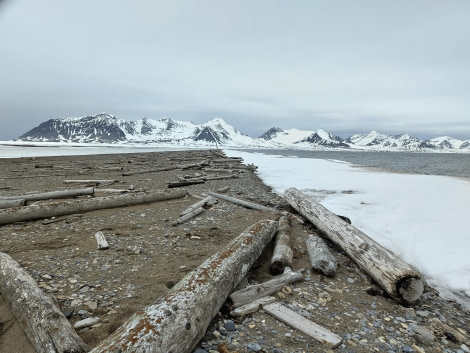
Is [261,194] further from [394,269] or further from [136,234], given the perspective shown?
[394,269]

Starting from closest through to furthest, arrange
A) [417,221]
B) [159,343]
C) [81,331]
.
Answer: [159,343]
[81,331]
[417,221]

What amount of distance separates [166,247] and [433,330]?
17.9 feet

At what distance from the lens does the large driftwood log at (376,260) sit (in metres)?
4.78

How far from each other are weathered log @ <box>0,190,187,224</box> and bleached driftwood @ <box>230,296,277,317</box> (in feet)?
25.2

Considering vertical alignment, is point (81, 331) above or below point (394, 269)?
below

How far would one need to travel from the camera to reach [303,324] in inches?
155

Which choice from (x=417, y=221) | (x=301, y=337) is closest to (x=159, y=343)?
(x=301, y=337)

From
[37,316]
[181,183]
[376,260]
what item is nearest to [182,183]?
[181,183]

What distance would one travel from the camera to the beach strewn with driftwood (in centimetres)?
337

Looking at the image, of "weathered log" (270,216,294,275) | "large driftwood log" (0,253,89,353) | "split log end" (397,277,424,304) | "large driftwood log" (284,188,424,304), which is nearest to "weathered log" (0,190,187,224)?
"large driftwood log" (0,253,89,353)

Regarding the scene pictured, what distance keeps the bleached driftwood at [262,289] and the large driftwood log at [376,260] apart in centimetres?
154

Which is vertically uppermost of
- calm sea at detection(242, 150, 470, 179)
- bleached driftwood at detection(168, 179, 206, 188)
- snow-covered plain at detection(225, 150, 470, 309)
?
bleached driftwood at detection(168, 179, 206, 188)

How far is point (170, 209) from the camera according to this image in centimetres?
1034

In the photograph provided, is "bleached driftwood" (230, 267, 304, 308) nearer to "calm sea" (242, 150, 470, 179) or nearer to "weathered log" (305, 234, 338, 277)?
"weathered log" (305, 234, 338, 277)
